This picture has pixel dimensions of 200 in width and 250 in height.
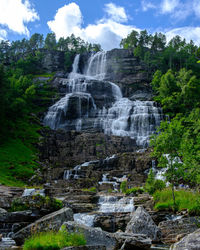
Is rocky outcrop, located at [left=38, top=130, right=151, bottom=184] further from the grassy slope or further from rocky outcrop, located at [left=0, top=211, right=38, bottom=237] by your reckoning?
rocky outcrop, located at [left=0, top=211, right=38, bottom=237]

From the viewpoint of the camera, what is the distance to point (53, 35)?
152500 millimetres

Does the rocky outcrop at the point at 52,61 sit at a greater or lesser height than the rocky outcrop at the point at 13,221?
greater

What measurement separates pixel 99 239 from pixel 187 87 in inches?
2832

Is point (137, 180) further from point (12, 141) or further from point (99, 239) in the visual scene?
point (12, 141)

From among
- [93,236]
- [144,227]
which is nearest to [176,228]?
[144,227]

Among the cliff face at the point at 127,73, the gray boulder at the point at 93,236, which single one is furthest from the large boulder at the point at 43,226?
the cliff face at the point at 127,73

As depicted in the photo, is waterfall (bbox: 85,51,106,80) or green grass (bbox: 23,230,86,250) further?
waterfall (bbox: 85,51,106,80)

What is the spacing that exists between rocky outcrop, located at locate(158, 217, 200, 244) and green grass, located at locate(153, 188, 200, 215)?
1639 millimetres

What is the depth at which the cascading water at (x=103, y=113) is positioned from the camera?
2515 inches

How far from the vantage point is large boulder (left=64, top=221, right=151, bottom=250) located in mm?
10828

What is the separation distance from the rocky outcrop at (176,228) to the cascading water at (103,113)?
39553 mm

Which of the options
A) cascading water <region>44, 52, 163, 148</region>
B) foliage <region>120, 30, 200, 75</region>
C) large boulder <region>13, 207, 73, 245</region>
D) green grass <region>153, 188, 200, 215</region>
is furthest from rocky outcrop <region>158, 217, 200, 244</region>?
foliage <region>120, 30, 200, 75</region>

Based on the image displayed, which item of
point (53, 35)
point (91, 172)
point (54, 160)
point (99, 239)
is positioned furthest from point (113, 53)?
point (99, 239)

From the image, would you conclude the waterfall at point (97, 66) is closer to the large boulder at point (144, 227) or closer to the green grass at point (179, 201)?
the green grass at point (179, 201)
